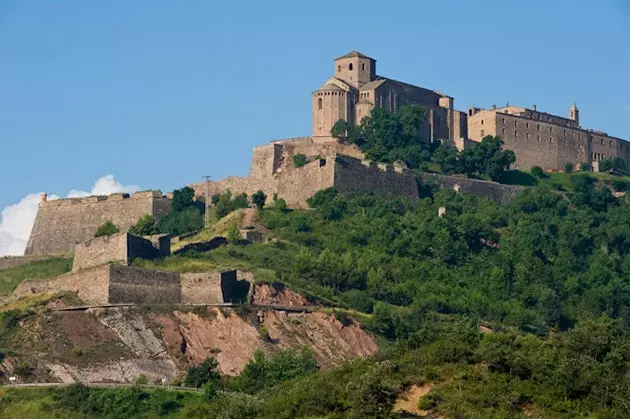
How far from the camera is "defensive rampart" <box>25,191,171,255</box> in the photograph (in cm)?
8750

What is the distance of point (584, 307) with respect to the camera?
75312 mm

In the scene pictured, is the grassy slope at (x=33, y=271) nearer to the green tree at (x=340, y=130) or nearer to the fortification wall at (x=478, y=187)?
the green tree at (x=340, y=130)

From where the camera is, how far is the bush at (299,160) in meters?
88.4

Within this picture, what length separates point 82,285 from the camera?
64.0 meters

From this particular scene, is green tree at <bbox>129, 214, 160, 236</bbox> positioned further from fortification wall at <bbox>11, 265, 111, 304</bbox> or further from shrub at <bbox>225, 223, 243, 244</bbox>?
fortification wall at <bbox>11, 265, 111, 304</bbox>

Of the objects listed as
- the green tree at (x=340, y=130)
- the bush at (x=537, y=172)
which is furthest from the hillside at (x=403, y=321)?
the green tree at (x=340, y=130)

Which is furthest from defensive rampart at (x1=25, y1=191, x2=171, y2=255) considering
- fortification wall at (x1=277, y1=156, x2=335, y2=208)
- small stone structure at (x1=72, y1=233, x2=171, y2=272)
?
small stone structure at (x1=72, y1=233, x2=171, y2=272)

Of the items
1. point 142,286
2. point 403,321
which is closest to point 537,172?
point 403,321

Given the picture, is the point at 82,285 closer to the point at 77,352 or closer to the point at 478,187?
the point at 77,352

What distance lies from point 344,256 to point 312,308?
816cm

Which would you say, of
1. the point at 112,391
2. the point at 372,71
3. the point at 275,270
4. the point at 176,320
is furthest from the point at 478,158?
the point at 112,391

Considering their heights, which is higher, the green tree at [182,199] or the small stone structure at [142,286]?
the green tree at [182,199]

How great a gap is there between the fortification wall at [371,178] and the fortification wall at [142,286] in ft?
67.6

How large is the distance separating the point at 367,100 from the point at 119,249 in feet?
95.8
